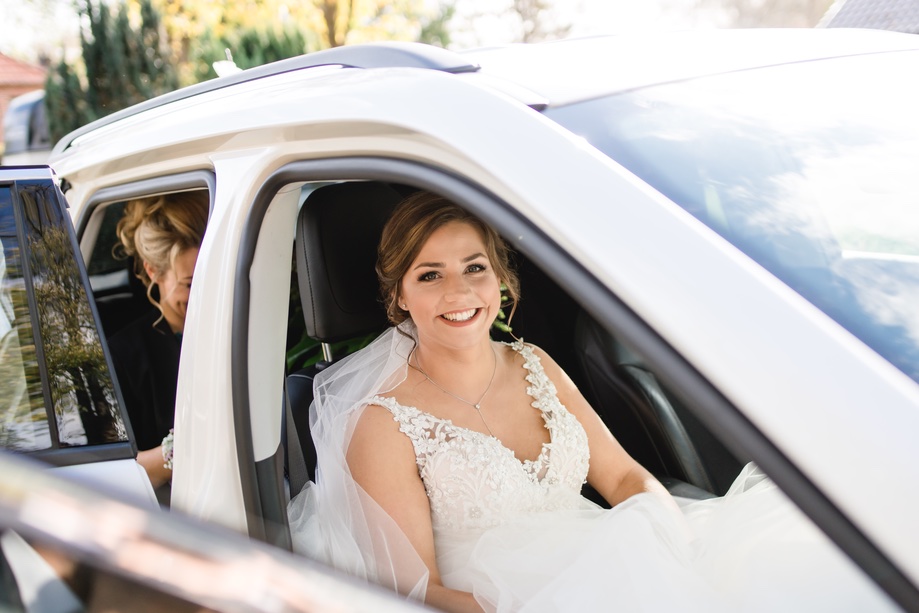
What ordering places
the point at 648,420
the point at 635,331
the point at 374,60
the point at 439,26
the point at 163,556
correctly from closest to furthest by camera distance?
the point at 163,556
the point at 635,331
the point at 374,60
the point at 648,420
the point at 439,26

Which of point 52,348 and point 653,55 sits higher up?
point 653,55

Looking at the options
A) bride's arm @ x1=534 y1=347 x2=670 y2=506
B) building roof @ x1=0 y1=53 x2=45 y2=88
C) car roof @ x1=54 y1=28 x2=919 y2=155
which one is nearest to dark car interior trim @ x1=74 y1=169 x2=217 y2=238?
car roof @ x1=54 y1=28 x2=919 y2=155

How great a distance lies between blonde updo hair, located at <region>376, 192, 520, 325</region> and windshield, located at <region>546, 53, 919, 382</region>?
795 millimetres

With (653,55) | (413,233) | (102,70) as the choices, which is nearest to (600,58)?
(653,55)

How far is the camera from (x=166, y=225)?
265 centimetres

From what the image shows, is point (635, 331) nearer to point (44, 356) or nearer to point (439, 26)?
point (44, 356)

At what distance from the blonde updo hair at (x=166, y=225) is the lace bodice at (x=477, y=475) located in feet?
3.62

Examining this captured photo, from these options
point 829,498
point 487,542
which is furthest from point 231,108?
point 829,498

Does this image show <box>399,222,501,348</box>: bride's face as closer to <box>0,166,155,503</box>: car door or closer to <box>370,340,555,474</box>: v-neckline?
<box>370,340,555,474</box>: v-neckline

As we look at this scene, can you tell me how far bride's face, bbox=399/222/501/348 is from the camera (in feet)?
6.55

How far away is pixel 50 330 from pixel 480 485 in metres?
1.05

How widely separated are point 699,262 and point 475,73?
1.76 feet

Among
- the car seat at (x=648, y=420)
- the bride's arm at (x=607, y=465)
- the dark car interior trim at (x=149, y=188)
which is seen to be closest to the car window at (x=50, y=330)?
the dark car interior trim at (x=149, y=188)

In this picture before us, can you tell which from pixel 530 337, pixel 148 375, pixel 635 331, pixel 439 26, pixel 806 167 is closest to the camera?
pixel 635 331
